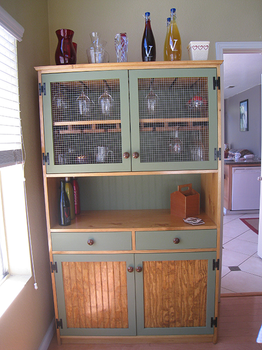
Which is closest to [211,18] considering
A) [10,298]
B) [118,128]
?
[118,128]

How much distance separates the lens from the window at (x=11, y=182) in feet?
4.40

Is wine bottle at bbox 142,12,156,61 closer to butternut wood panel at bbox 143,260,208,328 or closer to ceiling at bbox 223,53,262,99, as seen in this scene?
butternut wood panel at bbox 143,260,208,328

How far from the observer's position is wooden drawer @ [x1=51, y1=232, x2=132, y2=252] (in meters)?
1.69

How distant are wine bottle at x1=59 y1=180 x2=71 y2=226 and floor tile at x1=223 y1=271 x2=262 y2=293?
5.50 feet

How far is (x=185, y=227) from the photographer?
1676 mm

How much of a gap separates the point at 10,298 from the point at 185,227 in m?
1.10

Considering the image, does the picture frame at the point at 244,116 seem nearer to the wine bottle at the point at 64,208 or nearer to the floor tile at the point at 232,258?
the floor tile at the point at 232,258

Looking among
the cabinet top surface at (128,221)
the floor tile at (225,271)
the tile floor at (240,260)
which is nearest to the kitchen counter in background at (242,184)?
the tile floor at (240,260)

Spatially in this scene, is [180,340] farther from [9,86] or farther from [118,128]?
[9,86]

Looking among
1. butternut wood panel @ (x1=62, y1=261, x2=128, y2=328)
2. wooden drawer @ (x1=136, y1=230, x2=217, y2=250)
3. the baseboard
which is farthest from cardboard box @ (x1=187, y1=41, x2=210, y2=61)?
the baseboard

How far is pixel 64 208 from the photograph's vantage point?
175 centimetres

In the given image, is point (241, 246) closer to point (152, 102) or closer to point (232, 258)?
point (232, 258)

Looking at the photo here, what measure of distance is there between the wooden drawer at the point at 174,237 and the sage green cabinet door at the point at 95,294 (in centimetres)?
14

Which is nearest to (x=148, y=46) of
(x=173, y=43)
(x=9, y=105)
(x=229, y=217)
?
Result: (x=173, y=43)
